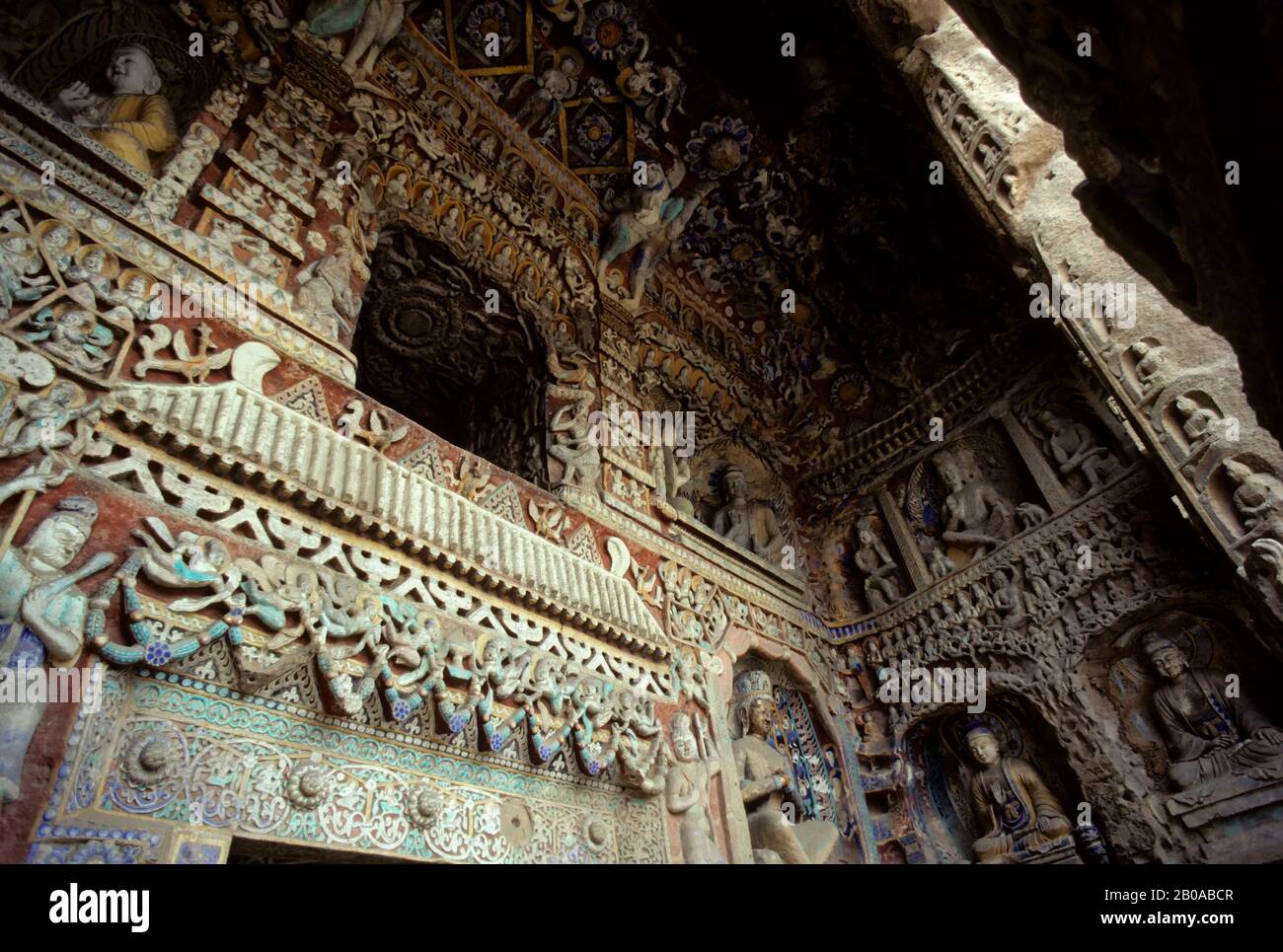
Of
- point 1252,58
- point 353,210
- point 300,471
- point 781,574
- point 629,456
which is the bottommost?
point 1252,58

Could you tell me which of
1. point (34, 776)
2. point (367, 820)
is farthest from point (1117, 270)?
point (34, 776)

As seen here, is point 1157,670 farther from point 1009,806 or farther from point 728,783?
point 728,783

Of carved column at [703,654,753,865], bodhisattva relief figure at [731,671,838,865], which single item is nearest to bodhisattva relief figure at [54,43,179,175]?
carved column at [703,654,753,865]

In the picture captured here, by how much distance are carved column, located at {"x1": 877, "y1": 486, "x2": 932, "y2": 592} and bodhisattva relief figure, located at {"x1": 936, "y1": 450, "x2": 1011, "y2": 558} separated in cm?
36

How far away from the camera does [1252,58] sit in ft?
3.98

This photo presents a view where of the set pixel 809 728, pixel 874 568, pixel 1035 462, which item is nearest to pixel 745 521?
pixel 874 568

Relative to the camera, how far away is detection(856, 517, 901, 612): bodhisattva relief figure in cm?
698

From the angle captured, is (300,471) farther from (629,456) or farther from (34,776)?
(629,456)

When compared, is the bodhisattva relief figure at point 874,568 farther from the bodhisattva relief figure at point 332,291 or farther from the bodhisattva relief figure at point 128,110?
the bodhisattva relief figure at point 128,110

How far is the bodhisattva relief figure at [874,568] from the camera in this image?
6984 mm

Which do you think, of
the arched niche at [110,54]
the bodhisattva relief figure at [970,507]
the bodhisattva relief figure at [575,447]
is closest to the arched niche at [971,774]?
the bodhisattva relief figure at [970,507]

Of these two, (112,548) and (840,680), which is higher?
(840,680)

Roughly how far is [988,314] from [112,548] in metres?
7.08

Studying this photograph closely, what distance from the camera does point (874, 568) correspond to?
23.8 feet
